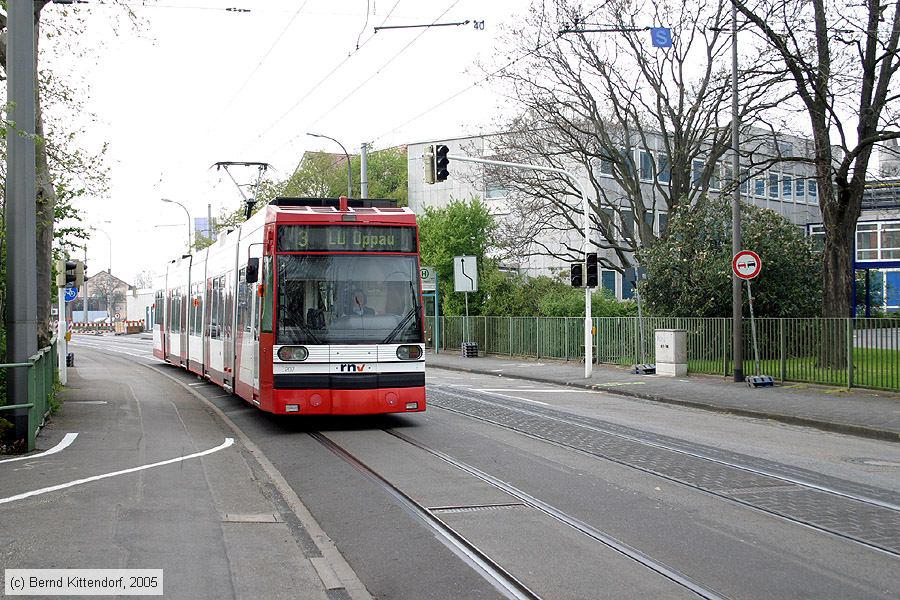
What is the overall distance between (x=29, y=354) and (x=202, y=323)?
10.5 meters

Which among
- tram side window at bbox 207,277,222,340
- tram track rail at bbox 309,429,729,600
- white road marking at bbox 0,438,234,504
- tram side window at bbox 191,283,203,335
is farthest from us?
tram side window at bbox 191,283,203,335

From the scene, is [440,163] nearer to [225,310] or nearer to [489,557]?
[225,310]

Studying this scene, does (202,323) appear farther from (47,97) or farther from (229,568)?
(229,568)

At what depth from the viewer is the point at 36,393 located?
12.3 m

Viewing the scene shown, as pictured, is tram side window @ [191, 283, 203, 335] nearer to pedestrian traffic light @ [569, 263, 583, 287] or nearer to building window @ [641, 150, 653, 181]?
pedestrian traffic light @ [569, 263, 583, 287]

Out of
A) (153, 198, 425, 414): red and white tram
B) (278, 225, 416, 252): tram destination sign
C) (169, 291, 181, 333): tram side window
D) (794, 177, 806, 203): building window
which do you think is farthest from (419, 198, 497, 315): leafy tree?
(794, 177, 806, 203): building window

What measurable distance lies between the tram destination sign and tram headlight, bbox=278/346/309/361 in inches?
58.4

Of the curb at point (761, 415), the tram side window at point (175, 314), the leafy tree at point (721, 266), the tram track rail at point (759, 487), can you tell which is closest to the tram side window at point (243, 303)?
the tram track rail at point (759, 487)

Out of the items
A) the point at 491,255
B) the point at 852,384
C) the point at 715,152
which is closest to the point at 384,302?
the point at 852,384

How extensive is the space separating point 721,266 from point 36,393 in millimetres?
22502

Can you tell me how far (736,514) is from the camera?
27.6ft

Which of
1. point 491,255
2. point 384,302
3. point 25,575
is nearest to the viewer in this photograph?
point 25,575

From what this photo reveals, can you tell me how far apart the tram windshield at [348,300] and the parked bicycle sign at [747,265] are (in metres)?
10.6

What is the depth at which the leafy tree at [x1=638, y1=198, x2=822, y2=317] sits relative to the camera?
30078 millimetres
